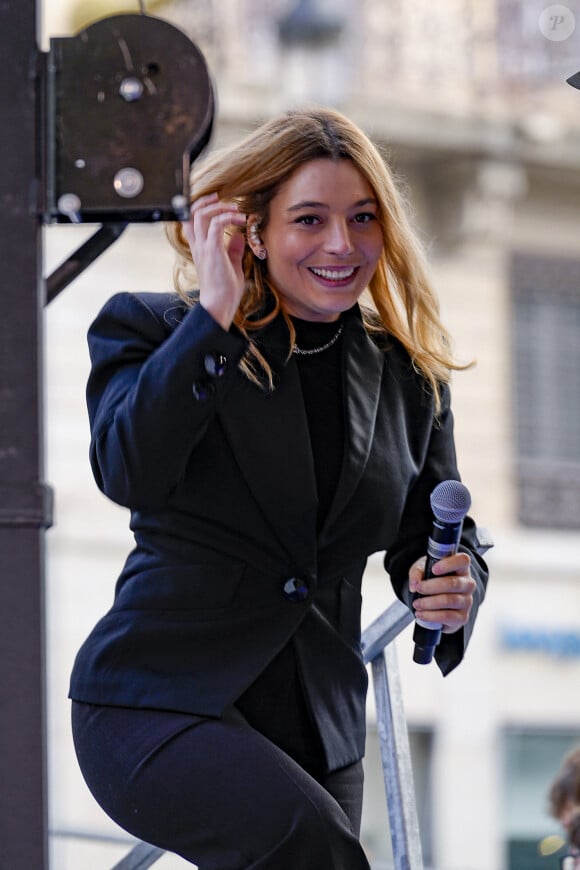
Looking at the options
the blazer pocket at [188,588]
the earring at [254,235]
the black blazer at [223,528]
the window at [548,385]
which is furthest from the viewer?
the window at [548,385]

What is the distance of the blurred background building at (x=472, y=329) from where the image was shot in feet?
38.2

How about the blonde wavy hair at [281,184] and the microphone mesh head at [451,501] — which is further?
the blonde wavy hair at [281,184]

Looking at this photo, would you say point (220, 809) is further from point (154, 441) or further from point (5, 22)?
point (5, 22)

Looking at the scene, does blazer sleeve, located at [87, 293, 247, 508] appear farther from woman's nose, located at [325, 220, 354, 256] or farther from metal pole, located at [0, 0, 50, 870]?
metal pole, located at [0, 0, 50, 870]

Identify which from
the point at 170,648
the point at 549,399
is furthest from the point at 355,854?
the point at 549,399

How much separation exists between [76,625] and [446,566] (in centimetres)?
908

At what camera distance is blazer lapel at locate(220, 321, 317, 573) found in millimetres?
2492

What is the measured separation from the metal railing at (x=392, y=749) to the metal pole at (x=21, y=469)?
991mm

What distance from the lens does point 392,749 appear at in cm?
277

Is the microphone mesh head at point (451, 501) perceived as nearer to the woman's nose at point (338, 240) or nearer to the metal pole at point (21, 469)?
the woman's nose at point (338, 240)

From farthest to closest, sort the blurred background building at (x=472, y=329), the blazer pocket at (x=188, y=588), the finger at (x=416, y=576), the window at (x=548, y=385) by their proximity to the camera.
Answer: the window at (x=548, y=385) < the blurred background building at (x=472, y=329) < the finger at (x=416, y=576) < the blazer pocket at (x=188, y=588)

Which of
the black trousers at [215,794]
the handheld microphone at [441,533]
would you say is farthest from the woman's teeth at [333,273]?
the black trousers at [215,794]

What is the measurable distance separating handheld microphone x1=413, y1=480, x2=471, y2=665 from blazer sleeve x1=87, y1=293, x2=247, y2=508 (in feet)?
1.14

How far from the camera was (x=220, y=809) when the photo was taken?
7.37 ft
